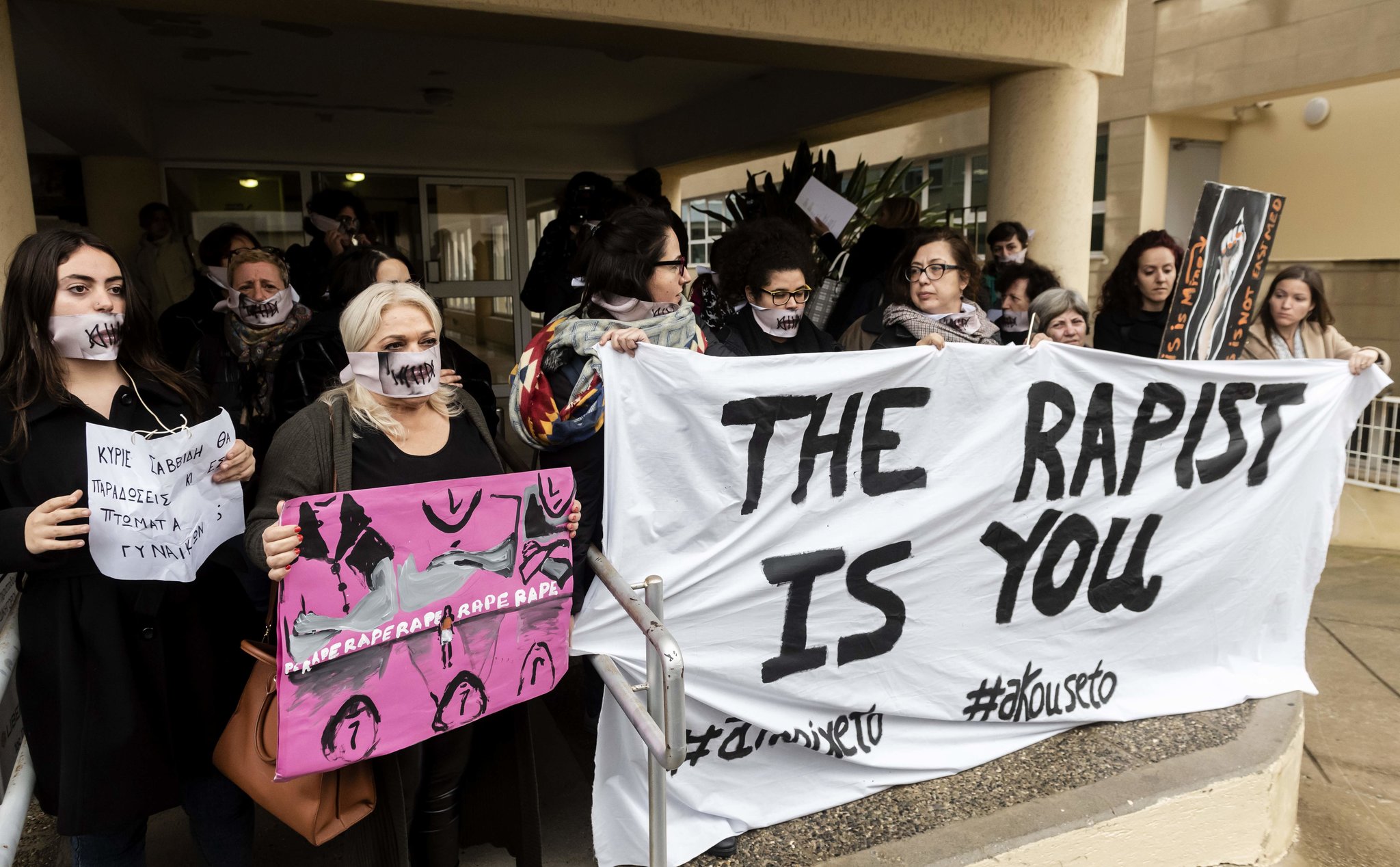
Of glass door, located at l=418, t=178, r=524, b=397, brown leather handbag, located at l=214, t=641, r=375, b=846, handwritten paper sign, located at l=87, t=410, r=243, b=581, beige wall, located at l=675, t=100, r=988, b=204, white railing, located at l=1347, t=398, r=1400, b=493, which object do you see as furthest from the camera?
beige wall, located at l=675, t=100, r=988, b=204

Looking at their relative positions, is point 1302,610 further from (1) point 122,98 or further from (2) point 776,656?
(1) point 122,98

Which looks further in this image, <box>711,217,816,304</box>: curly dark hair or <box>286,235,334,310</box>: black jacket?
<box>286,235,334,310</box>: black jacket

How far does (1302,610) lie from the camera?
12.2 feet

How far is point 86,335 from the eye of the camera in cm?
200

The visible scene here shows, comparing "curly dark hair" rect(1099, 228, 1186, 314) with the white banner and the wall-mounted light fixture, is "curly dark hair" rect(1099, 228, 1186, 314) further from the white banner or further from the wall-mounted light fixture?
the wall-mounted light fixture

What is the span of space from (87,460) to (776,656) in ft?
5.89

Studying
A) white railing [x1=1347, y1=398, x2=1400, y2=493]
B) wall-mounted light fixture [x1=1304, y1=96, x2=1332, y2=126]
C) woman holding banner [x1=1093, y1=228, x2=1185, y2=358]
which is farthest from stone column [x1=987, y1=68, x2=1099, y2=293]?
wall-mounted light fixture [x1=1304, y1=96, x2=1332, y2=126]

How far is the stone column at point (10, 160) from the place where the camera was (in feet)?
11.2

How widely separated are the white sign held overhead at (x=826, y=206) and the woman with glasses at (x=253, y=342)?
2591 mm

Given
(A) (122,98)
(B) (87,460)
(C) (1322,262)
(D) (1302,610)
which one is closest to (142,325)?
(B) (87,460)

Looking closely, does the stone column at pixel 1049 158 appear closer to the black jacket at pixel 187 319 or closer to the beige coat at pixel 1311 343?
the beige coat at pixel 1311 343

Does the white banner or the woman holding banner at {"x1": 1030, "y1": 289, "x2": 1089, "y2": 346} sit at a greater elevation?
the woman holding banner at {"x1": 1030, "y1": 289, "x2": 1089, "y2": 346}

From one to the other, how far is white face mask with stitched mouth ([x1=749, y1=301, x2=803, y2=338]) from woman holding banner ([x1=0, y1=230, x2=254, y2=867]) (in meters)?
1.66

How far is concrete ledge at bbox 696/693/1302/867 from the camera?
9.02 ft
